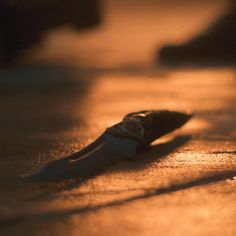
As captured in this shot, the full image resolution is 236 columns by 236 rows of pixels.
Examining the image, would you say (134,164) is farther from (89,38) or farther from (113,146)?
(89,38)

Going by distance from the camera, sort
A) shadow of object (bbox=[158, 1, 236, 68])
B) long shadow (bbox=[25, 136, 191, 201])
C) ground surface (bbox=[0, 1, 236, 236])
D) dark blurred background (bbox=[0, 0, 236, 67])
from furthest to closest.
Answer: dark blurred background (bbox=[0, 0, 236, 67]), shadow of object (bbox=[158, 1, 236, 68]), long shadow (bbox=[25, 136, 191, 201]), ground surface (bbox=[0, 1, 236, 236])

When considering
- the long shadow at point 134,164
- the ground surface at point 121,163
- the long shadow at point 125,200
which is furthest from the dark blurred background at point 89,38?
the long shadow at point 125,200

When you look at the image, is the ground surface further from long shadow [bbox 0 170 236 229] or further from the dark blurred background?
the dark blurred background

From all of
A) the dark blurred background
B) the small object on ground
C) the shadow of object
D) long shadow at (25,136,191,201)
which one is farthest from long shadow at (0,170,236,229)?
the dark blurred background

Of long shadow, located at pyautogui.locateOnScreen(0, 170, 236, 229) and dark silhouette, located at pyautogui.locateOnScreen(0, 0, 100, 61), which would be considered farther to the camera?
dark silhouette, located at pyautogui.locateOnScreen(0, 0, 100, 61)

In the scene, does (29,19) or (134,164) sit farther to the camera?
(29,19)

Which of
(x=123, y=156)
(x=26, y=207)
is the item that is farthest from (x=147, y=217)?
(x=123, y=156)

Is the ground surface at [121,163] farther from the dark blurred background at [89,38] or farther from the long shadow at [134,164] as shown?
the dark blurred background at [89,38]

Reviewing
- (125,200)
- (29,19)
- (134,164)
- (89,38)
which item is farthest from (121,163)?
(89,38)
